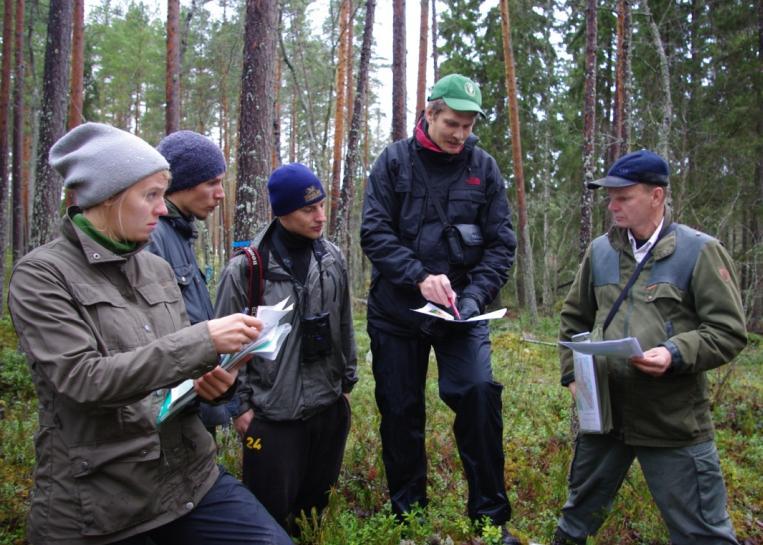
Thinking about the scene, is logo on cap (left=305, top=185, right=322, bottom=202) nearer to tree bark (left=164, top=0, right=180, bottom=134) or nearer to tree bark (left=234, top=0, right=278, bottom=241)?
tree bark (left=234, top=0, right=278, bottom=241)

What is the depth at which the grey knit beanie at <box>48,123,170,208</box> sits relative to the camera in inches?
83.4

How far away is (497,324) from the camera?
711 inches

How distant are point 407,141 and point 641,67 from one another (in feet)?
57.4

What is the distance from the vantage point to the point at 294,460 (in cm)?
334

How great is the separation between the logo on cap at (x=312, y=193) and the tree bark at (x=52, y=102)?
28.1 ft

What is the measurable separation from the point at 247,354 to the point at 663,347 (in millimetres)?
2131

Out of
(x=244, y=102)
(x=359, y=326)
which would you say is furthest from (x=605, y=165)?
(x=244, y=102)

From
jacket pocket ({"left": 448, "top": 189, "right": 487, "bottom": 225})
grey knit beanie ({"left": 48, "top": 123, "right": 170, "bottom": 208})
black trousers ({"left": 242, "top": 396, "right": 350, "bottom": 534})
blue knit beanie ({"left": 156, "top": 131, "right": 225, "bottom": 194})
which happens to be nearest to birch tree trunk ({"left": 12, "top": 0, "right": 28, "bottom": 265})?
blue knit beanie ({"left": 156, "top": 131, "right": 225, "bottom": 194})

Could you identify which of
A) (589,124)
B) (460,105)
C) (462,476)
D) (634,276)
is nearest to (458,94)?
(460,105)

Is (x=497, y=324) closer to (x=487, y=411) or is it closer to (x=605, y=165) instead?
(x=605, y=165)

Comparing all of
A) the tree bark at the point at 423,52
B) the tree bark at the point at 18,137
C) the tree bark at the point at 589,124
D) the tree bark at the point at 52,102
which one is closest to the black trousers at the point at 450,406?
the tree bark at the point at 589,124

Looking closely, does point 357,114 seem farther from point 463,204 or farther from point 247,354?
point 247,354

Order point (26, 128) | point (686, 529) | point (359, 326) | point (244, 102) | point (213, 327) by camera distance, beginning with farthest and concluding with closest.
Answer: point (26, 128) → point (359, 326) → point (244, 102) → point (686, 529) → point (213, 327)

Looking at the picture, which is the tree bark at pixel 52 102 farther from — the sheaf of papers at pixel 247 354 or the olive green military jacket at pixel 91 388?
the sheaf of papers at pixel 247 354
